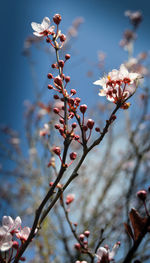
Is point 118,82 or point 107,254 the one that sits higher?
point 118,82

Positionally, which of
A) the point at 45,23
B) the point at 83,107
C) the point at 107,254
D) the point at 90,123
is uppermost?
the point at 45,23

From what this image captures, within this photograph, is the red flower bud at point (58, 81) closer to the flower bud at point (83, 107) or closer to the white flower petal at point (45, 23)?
the flower bud at point (83, 107)

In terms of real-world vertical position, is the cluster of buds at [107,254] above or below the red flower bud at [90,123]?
below

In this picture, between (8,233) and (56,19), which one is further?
(56,19)

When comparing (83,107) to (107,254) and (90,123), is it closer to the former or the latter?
(90,123)

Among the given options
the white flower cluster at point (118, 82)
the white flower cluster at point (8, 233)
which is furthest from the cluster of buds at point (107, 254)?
the white flower cluster at point (118, 82)

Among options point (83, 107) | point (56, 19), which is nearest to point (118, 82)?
point (83, 107)

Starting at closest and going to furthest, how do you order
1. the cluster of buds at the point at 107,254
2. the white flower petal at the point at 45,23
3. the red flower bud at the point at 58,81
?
the cluster of buds at the point at 107,254, the red flower bud at the point at 58,81, the white flower petal at the point at 45,23

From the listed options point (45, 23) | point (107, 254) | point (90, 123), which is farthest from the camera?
point (45, 23)

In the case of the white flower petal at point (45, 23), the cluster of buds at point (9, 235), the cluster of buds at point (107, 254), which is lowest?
the cluster of buds at point (107, 254)

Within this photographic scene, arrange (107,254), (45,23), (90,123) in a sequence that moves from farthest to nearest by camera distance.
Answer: (45,23) < (90,123) < (107,254)

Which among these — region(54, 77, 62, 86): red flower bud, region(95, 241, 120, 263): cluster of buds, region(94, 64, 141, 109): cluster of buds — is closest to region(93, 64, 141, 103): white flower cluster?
region(94, 64, 141, 109): cluster of buds

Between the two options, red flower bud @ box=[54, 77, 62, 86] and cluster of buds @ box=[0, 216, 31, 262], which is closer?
cluster of buds @ box=[0, 216, 31, 262]

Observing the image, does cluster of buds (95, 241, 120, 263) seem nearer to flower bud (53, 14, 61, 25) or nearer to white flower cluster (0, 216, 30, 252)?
white flower cluster (0, 216, 30, 252)
